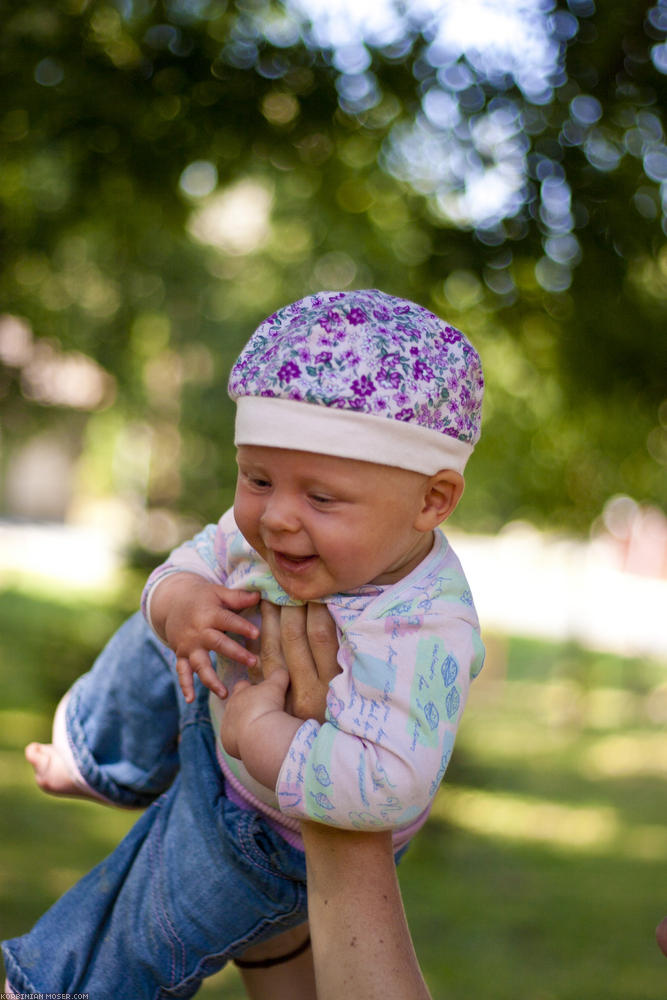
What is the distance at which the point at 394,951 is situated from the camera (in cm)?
175

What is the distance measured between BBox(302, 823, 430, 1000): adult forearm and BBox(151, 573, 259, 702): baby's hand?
1.03 feet

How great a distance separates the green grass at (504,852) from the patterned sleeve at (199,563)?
11.8 feet

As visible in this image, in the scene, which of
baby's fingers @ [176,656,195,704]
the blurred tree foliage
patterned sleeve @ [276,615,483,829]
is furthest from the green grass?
patterned sleeve @ [276,615,483,829]

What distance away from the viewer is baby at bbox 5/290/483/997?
1.67 metres

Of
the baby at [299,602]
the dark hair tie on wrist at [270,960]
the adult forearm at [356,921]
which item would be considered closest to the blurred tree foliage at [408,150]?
the baby at [299,602]

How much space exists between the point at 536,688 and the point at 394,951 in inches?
455

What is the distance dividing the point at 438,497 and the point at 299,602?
303mm

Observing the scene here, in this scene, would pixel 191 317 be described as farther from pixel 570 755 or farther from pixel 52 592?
pixel 52 592

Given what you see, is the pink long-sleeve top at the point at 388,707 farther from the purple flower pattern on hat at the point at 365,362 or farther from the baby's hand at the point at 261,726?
the purple flower pattern on hat at the point at 365,362

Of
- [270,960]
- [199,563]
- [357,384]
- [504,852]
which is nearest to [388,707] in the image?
[357,384]

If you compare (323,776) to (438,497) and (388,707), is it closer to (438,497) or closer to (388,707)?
(388,707)

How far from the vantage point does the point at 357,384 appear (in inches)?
67.1

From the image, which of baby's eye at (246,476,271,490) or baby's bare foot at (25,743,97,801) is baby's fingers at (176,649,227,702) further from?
baby's bare foot at (25,743,97,801)

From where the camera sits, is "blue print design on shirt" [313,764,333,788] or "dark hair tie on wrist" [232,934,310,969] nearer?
"blue print design on shirt" [313,764,333,788]
